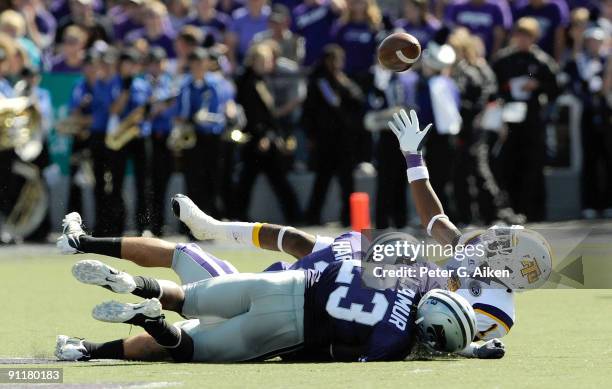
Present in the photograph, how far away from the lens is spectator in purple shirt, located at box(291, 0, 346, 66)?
17828 millimetres

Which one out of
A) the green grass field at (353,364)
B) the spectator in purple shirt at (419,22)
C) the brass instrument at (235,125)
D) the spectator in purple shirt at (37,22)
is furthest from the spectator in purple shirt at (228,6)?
the green grass field at (353,364)

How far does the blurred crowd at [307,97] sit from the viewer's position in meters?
16.5

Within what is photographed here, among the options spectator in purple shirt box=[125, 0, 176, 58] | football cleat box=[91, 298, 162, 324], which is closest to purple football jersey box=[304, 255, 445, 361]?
football cleat box=[91, 298, 162, 324]

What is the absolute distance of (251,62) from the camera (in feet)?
55.5

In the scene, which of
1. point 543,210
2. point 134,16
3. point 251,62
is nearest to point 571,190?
point 543,210

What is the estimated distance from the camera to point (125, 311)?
7.94m

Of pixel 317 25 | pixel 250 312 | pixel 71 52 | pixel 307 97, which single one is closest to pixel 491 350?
pixel 250 312

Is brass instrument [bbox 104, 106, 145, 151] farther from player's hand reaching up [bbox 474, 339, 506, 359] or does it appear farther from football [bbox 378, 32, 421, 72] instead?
player's hand reaching up [bbox 474, 339, 506, 359]

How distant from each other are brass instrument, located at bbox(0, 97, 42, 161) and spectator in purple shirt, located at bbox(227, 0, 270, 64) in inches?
103

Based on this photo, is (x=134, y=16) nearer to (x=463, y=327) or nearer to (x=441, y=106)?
(x=441, y=106)

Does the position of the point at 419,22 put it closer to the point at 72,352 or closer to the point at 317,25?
the point at 317,25

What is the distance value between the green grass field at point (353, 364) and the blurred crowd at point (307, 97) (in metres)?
3.37

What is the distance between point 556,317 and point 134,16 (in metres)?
8.36

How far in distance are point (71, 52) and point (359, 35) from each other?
332cm
